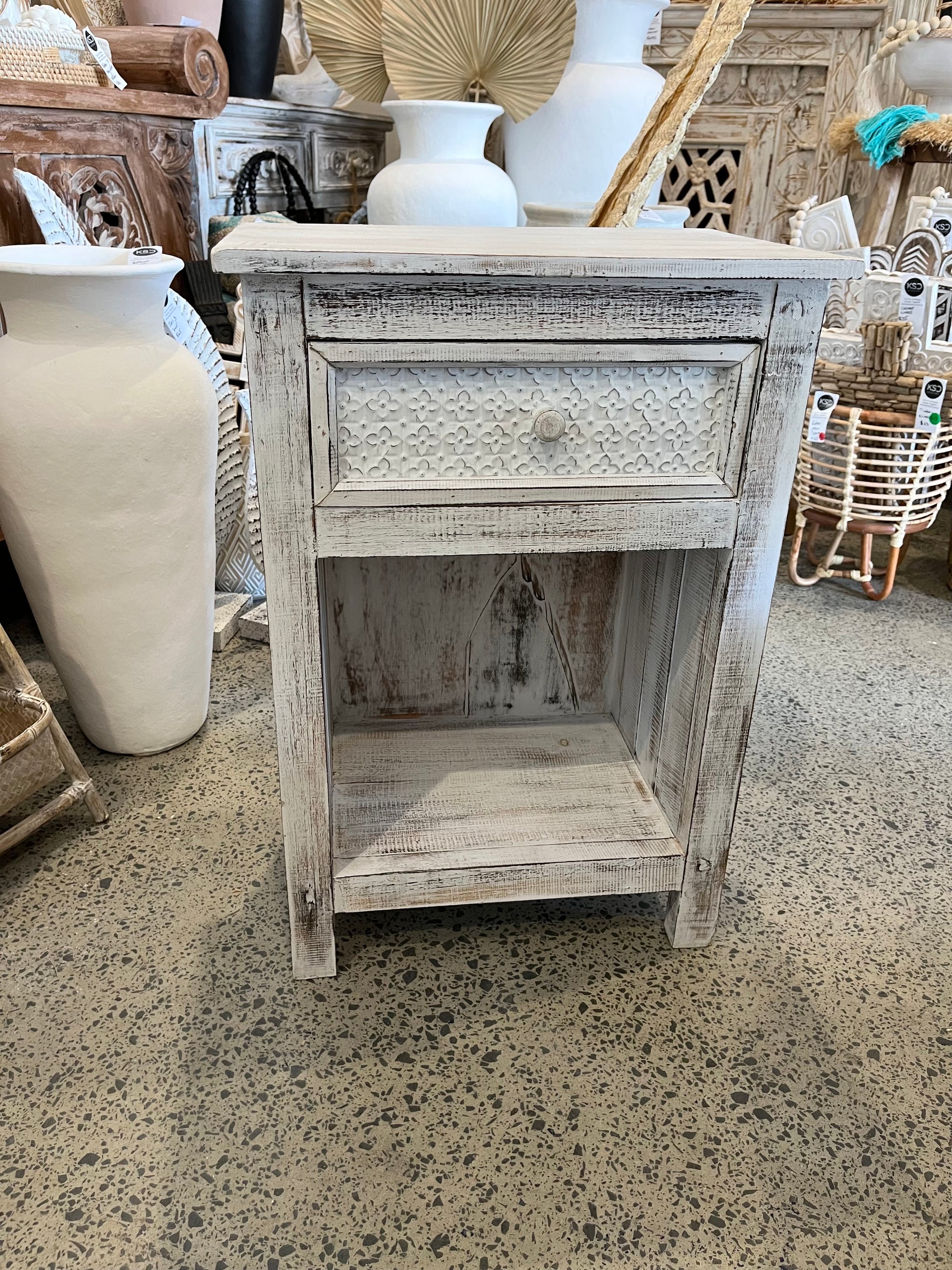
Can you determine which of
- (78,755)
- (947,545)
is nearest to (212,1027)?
(78,755)

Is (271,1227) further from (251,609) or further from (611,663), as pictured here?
(251,609)

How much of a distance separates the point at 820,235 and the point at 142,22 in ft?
6.12

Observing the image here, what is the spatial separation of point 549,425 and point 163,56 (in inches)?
62.4

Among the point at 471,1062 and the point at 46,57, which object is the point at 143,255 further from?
the point at 471,1062

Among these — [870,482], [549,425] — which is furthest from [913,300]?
[549,425]

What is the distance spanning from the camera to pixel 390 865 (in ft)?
3.90

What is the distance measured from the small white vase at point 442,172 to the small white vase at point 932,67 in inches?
64.4

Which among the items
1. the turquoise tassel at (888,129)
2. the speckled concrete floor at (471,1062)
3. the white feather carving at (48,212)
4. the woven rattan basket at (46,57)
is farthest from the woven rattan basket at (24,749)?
the turquoise tassel at (888,129)

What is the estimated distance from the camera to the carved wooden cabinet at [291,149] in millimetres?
2359

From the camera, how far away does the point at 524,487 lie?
1003mm

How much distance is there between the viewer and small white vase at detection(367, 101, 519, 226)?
5.98 ft

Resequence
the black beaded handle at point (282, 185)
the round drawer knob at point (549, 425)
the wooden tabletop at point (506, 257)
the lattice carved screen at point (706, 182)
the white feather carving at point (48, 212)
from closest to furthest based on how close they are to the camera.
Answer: the wooden tabletop at point (506, 257), the round drawer knob at point (549, 425), the white feather carving at point (48, 212), the black beaded handle at point (282, 185), the lattice carved screen at point (706, 182)

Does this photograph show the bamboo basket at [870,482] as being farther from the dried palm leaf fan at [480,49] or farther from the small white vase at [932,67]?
the small white vase at [932,67]

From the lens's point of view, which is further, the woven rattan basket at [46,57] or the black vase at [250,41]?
the black vase at [250,41]
